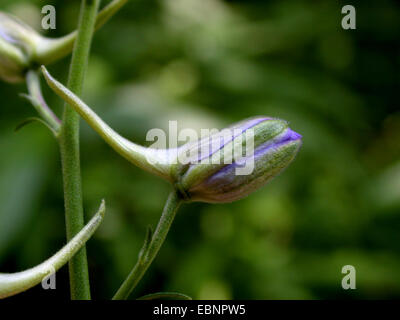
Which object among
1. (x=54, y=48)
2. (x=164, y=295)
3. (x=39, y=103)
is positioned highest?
(x=54, y=48)

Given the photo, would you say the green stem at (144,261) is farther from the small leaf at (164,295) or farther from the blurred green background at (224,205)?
the blurred green background at (224,205)

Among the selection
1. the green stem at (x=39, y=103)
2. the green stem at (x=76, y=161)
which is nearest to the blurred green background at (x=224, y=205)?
the green stem at (x=39, y=103)

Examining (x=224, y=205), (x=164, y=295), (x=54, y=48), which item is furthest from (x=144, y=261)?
(x=224, y=205)

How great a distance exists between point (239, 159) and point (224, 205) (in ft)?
3.67

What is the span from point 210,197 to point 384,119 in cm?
177

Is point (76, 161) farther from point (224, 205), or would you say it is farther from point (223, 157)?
point (224, 205)

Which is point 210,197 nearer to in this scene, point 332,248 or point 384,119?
point 332,248

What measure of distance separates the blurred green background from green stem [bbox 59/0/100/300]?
83 centimetres

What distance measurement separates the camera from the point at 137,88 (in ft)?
6.31

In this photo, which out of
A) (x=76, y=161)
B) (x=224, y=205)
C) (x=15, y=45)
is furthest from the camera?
A: (x=224, y=205)

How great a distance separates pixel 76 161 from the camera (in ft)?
2.66

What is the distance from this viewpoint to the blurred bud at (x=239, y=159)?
30.1 inches

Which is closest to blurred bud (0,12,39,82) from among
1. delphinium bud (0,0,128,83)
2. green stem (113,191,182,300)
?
delphinium bud (0,0,128,83)
